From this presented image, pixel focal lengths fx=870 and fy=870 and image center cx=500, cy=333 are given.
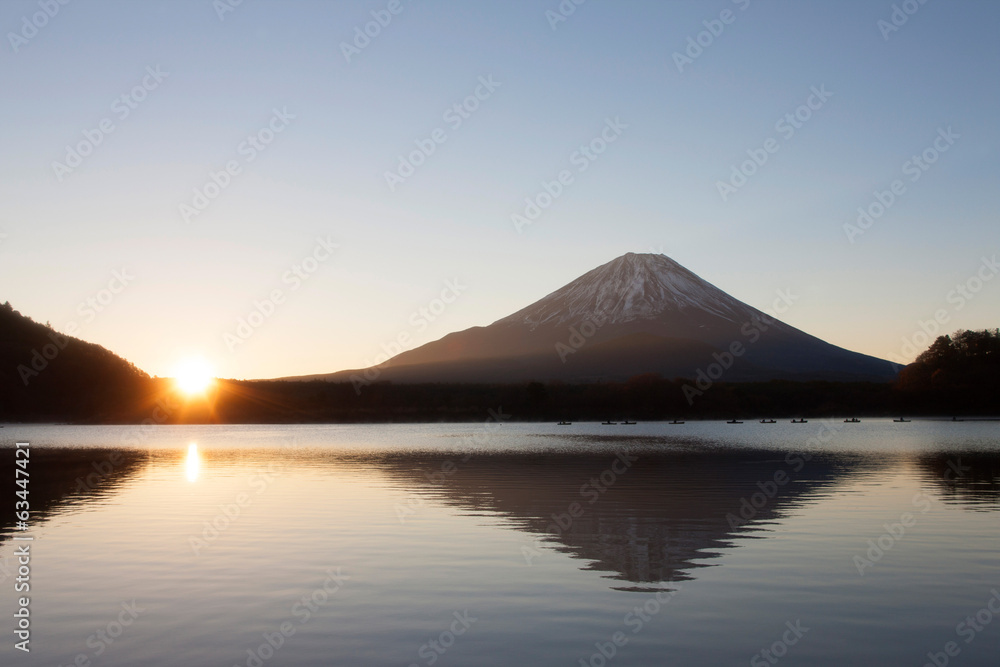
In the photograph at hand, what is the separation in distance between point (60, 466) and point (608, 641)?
49730mm

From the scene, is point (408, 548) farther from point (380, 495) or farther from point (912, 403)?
point (912, 403)

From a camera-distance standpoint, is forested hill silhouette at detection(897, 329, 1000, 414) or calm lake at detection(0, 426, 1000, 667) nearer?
calm lake at detection(0, 426, 1000, 667)

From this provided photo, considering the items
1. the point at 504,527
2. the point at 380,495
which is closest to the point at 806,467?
the point at 380,495

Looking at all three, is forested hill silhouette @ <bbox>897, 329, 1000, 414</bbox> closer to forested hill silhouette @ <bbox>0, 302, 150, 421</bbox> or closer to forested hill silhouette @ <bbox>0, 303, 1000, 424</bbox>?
forested hill silhouette @ <bbox>0, 303, 1000, 424</bbox>

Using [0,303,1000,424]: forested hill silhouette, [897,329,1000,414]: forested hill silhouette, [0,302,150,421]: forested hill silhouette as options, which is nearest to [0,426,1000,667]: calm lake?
[0,302,150,421]: forested hill silhouette

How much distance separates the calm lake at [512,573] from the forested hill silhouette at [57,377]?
109178 mm

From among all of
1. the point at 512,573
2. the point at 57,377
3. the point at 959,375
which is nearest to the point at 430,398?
the point at 57,377

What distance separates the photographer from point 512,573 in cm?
1867

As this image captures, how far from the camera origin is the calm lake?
13.2 meters

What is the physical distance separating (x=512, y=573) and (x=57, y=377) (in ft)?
545

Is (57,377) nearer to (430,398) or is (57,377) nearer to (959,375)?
(430,398)

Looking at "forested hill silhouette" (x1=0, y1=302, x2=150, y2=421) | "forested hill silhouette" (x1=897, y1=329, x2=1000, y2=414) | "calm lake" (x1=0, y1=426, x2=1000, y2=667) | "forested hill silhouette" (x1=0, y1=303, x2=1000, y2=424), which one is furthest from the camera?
"forested hill silhouette" (x1=897, y1=329, x2=1000, y2=414)

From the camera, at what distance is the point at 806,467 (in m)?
49.7

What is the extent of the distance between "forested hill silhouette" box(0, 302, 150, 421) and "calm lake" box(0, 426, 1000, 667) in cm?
10918
